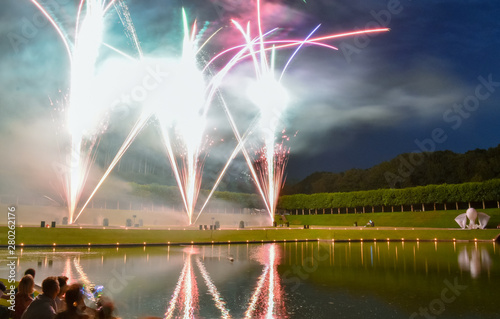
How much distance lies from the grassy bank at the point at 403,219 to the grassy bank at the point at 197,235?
15.2m

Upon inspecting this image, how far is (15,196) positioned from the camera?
51.6m

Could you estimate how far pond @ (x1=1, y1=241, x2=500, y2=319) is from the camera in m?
10.4

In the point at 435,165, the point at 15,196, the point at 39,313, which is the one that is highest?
the point at 435,165

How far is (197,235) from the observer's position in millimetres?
35188

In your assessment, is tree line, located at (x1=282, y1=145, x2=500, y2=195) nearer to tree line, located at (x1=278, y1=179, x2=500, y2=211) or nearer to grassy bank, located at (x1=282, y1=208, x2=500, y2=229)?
tree line, located at (x1=278, y1=179, x2=500, y2=211)

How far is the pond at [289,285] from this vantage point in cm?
1037

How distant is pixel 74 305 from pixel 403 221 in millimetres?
61533

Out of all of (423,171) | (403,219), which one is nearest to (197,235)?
(403,219)

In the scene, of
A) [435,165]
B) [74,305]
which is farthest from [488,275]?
[435,165]

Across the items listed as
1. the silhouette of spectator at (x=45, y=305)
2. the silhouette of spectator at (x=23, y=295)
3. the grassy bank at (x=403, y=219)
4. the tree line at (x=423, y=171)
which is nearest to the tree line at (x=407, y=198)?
the grassy bank at (x=403, y=219)

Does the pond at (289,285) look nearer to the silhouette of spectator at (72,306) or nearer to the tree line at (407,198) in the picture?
the silhouette of spectator at (72,306)

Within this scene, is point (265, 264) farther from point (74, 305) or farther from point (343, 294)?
point (74, 305)

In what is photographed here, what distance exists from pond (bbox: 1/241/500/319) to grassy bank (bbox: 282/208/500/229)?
36.5m

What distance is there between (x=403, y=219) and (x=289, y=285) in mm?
52650
